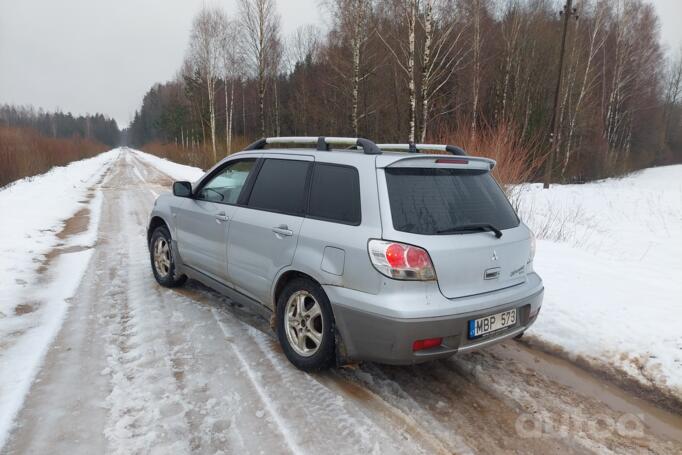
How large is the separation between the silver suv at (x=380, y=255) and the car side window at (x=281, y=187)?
11 millimetres

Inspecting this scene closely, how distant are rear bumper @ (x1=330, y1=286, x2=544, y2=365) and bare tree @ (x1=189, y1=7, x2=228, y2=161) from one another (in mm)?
28205

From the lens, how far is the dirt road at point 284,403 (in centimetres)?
244

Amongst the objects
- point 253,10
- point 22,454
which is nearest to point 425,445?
point 22,454

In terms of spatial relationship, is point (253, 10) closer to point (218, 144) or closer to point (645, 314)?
point (218, 144)

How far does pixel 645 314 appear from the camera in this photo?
4188 millimetres

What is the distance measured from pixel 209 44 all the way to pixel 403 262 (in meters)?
31.3

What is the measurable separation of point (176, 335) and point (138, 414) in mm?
1157

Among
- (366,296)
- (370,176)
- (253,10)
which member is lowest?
(366,296)

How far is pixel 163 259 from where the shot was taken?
5.11 m

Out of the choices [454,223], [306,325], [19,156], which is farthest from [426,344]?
[19,156]

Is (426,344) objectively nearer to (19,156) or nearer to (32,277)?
(32,277)

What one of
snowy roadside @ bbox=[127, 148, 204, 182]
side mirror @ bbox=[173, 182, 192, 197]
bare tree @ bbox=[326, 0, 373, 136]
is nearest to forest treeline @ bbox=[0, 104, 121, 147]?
snowy roadside @ bbox=[127, 148, 204, 182]

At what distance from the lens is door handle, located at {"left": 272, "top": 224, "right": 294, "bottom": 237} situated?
3231mm

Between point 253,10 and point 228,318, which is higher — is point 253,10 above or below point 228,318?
above
